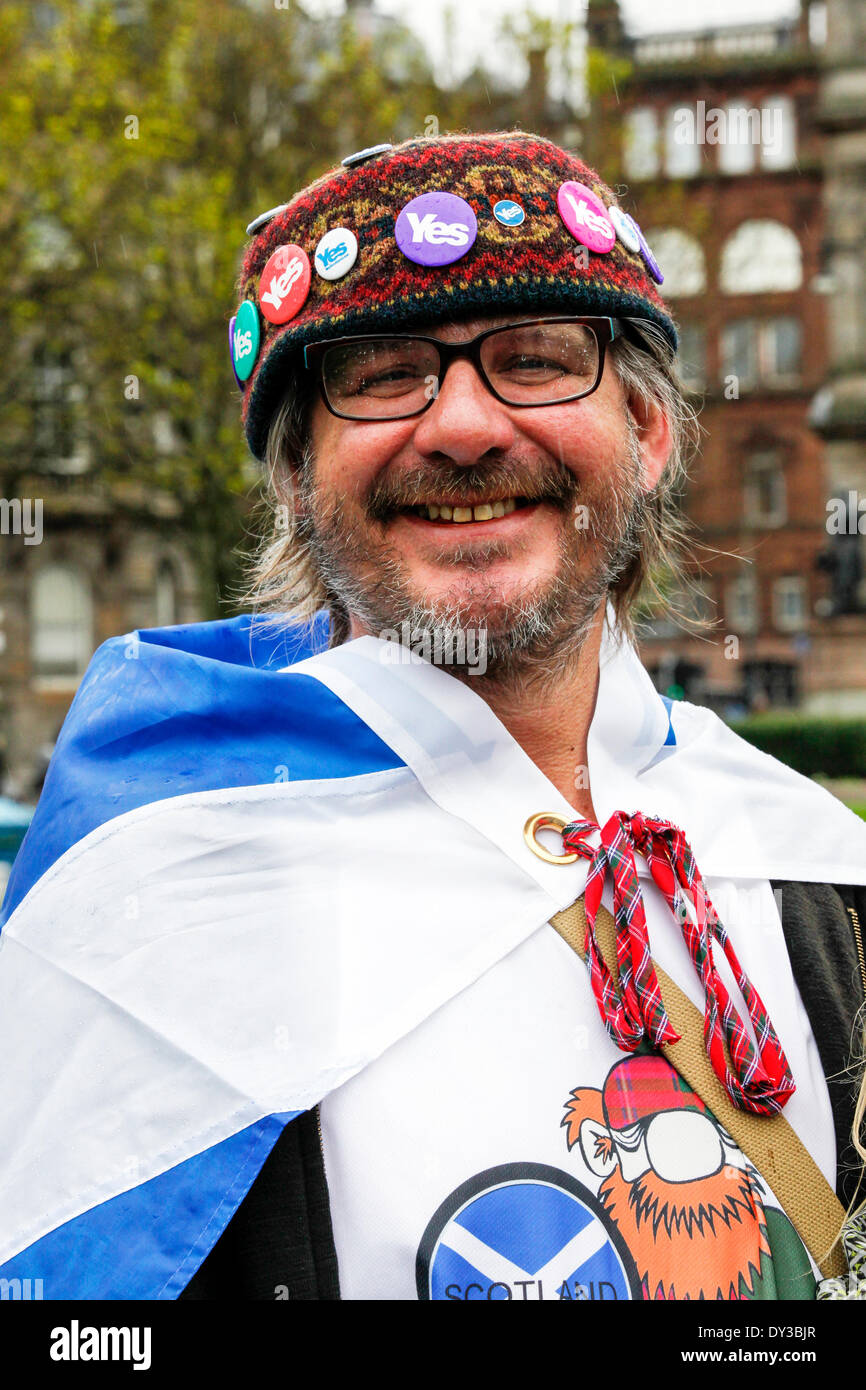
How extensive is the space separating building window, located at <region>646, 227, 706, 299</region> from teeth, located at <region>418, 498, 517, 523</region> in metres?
16.7

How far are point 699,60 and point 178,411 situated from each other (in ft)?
87.4

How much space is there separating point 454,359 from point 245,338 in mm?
438

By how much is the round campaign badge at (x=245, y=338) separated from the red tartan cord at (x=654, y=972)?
870 mm

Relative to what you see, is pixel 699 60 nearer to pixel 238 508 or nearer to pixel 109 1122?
pixel 238 508

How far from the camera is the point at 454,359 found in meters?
1.96

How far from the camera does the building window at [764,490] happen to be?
123 ft

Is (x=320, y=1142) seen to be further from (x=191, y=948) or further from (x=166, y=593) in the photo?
(x=166, y=593)

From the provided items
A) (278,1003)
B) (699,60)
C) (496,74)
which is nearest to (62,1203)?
(278,1003)

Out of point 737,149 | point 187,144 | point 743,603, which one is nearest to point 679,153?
point 737,149

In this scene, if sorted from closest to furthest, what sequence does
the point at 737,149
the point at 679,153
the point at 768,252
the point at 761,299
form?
1. the point at 768,252
2. the point at 761,299
3. the point at 737,149
4. the point at 679,153

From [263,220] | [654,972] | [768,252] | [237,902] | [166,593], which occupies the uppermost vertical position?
[768,252]

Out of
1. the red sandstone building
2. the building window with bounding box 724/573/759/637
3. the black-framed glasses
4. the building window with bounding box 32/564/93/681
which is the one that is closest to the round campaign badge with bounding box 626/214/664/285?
the black-framed glasses

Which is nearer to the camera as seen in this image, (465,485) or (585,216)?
(465,485)
